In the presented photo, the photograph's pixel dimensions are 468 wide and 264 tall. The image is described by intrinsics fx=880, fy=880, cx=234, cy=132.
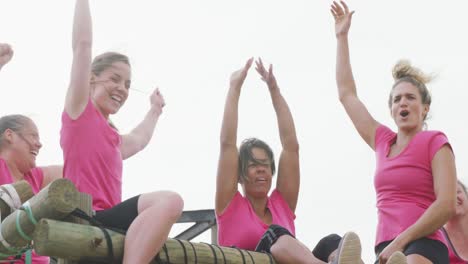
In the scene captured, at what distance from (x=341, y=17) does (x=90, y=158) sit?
2.08 meters

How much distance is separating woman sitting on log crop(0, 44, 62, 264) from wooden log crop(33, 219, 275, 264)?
4.35 feet

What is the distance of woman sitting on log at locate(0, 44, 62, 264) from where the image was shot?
5492 mm

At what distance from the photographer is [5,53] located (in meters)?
5.15

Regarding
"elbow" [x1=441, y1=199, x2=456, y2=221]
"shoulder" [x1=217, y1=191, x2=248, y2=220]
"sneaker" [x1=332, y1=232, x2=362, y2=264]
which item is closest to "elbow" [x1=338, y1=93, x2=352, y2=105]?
"shoulder" [x1=217, y1=191, x2=248, y2=220]

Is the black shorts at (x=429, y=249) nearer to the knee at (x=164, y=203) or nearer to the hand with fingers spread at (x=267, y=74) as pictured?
the knee at (x=164, y=203)

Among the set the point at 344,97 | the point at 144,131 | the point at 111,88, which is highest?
the point at 344,97

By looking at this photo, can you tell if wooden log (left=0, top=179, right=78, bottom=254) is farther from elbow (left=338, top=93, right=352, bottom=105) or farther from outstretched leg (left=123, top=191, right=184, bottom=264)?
elbow (left=338, top=93, right=352, bottom=105)

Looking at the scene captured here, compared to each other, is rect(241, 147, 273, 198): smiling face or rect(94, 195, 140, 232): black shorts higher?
rect(241, 147, 273, 198): smiling face

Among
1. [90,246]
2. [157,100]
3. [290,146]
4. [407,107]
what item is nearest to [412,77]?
[407,107]

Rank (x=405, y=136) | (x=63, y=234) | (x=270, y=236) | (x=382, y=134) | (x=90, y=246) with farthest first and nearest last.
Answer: (x=382, y=134), (x=405, y=136), (x=270, y=236), (x=90, y=246), (x=63, y=234)

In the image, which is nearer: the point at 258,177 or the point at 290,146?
the point at 258,177

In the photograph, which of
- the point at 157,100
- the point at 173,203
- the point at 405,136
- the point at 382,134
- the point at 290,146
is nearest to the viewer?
the point at 173,203

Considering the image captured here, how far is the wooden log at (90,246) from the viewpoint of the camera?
3.80 metres

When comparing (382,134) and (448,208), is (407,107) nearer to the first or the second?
(382,134)
